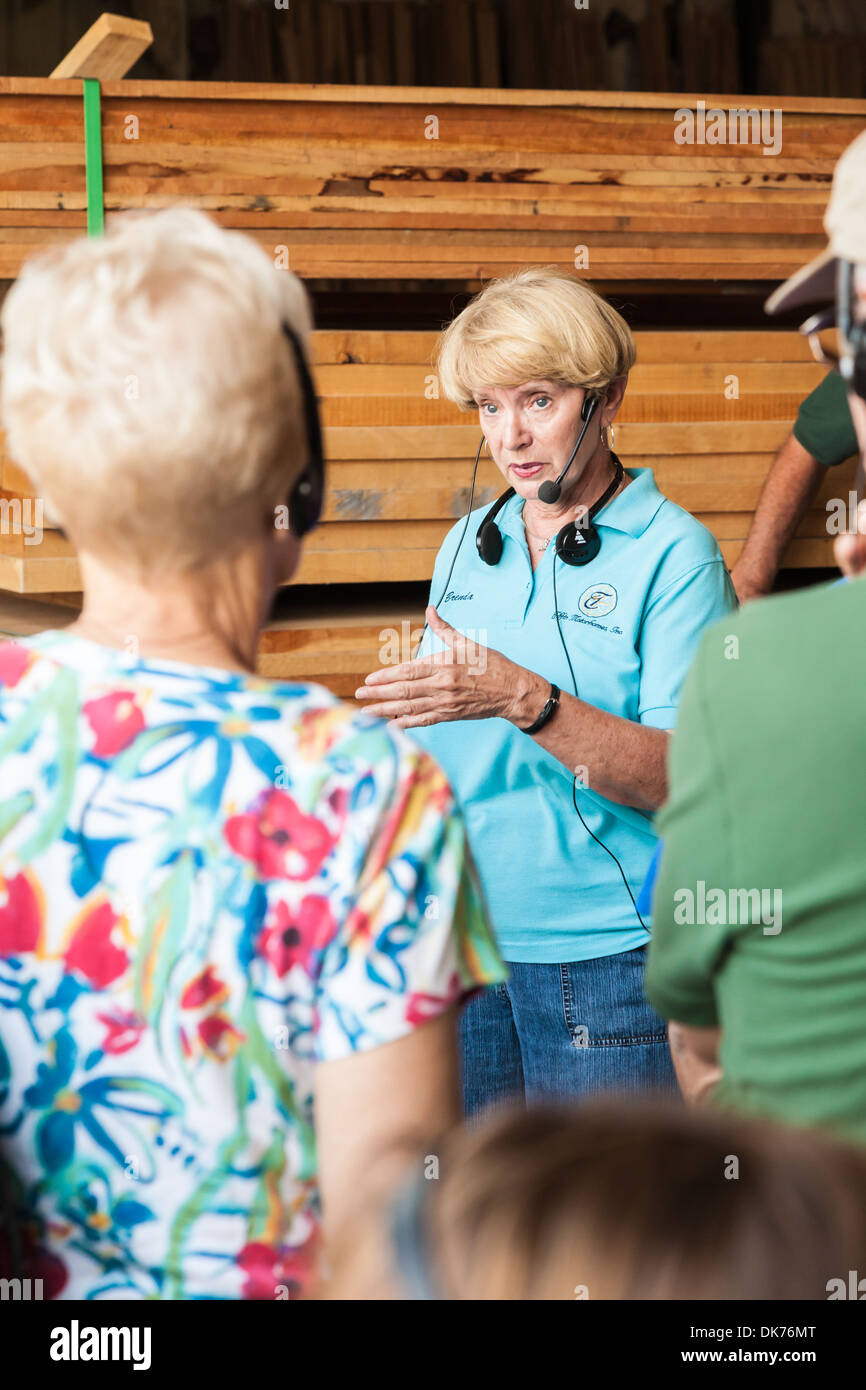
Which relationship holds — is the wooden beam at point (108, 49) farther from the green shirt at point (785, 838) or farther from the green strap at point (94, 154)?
the green shirt at point (785, 838)

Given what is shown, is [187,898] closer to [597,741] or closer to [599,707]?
[597,741]

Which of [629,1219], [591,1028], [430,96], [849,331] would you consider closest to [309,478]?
[849,331]

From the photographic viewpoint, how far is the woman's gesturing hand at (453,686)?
193 centimetres

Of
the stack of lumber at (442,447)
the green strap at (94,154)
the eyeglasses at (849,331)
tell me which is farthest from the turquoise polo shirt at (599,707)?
the green strap at (94,154)

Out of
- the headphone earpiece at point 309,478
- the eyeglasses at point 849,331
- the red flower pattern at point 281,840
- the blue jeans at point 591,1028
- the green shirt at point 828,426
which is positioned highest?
the green shirt at point 828,426

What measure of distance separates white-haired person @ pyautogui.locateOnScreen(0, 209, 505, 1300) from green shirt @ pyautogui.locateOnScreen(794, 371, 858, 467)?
6.51ft

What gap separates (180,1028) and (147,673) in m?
0.26

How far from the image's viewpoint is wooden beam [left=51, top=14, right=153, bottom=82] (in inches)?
103

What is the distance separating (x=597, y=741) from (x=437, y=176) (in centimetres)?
148

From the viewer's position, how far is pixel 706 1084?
1263 mm

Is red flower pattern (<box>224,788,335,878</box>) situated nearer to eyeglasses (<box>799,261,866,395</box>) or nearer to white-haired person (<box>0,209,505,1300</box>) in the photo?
white-haired person (<box>0,209,505,1300</box>)

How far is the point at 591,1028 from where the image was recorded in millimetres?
2062

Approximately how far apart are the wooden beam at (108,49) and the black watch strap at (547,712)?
1597mm

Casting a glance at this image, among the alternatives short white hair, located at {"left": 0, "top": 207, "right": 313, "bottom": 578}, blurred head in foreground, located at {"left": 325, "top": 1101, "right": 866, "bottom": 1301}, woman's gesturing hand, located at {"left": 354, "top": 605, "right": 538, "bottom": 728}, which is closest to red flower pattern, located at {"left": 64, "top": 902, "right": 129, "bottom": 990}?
short white hair, located at {"left": 0, "top": 207, "right": 313, "bottom": 578}
